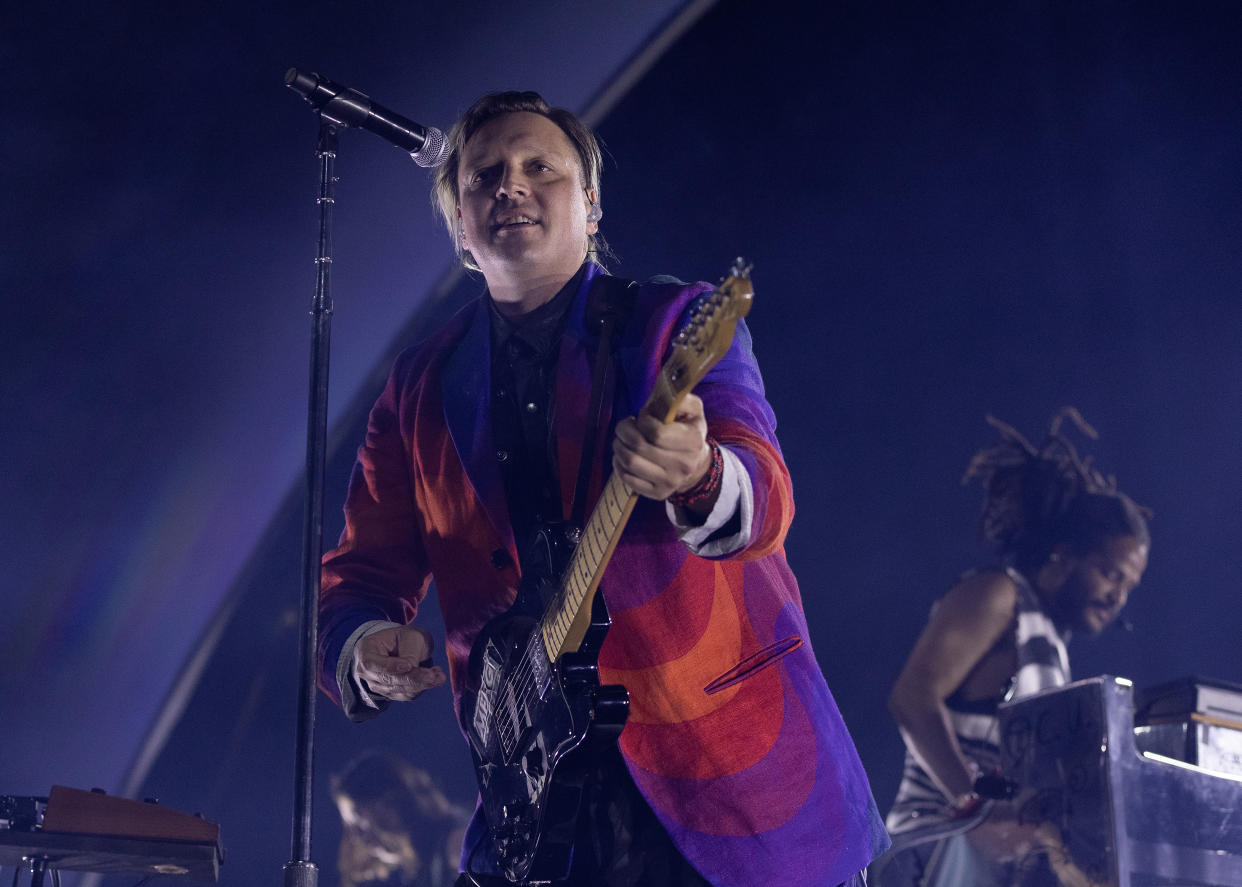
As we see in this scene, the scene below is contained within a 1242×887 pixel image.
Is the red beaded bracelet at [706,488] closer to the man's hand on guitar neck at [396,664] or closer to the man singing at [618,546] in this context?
the man singing at [618,546]

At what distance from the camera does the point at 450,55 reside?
409 cm

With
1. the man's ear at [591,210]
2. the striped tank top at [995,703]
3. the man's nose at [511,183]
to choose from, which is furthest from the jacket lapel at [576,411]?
the striped tank top at [995,703]

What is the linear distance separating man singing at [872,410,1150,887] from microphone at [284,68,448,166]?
2.15 meters

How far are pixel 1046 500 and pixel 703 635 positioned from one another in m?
3.56

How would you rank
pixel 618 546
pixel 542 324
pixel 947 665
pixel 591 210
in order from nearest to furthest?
pixel 618 546 → pixel 542 324 → pixel 591 210 → pixel 947 665

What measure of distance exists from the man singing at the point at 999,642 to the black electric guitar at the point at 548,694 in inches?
71.5

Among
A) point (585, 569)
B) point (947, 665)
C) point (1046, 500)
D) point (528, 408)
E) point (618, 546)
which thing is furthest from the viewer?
point (1046, 500)

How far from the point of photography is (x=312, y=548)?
1644 millimetres

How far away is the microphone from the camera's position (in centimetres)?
183

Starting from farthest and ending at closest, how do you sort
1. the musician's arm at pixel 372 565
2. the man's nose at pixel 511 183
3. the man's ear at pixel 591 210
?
1. the man's ear at pixel 591 210
2. the man's nose at pixel 511 183
3. the musician's arm at pixel 372 565

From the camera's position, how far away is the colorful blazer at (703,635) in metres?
1.31

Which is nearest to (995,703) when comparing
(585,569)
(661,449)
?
(585,569)

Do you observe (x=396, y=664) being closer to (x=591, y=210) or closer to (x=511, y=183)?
(x=511, y=183)

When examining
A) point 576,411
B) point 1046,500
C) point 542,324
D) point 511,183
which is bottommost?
point 576,411
